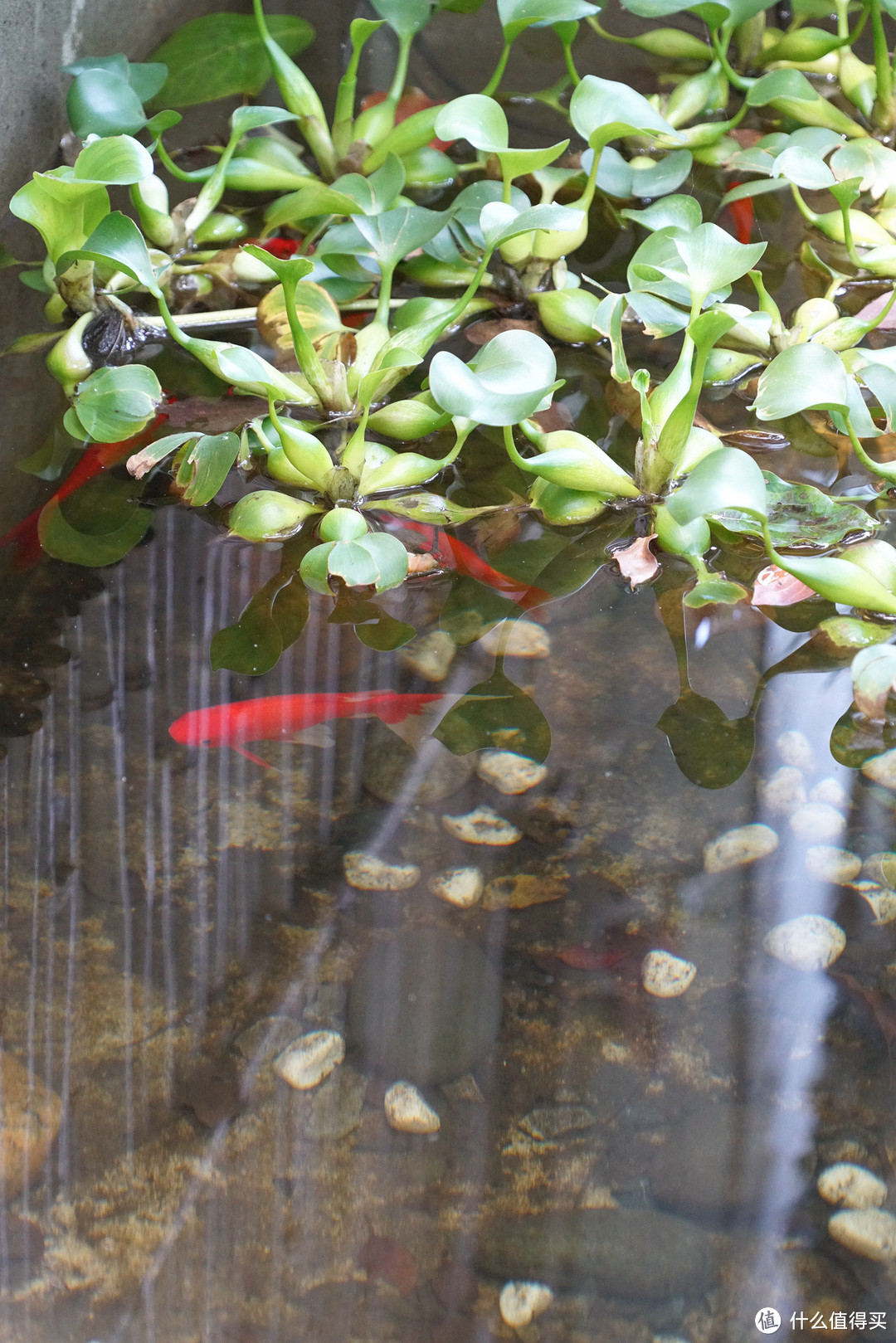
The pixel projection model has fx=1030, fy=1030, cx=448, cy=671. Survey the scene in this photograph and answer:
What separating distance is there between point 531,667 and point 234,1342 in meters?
0.57

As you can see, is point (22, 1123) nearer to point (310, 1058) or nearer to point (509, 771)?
point (310, 1058)

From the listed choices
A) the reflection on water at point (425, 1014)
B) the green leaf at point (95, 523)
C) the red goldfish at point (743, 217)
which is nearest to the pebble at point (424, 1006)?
the reflection on water at point (425, 1014)

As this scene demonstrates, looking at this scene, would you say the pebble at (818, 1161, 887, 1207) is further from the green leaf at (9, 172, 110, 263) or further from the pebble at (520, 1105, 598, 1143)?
the green leaf at (9, 172, 110, 263)

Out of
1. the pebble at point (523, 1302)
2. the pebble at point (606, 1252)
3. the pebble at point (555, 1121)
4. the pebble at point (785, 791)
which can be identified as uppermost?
the pebble at point (785, 791)

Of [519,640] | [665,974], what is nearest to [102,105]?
[519,640]

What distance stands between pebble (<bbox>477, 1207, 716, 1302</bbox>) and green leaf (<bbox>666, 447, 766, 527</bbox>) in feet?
1.60

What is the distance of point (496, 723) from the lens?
35.9 inches

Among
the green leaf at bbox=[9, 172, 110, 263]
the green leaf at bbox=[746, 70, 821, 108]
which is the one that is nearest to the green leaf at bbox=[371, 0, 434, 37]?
the green leaf at bbox=[746, 70, 821, 108]

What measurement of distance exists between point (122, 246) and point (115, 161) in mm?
78

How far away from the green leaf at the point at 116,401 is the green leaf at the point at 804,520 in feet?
2.01

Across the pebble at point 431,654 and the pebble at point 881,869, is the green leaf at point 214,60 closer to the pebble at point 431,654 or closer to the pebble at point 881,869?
the pebble at point 431,654

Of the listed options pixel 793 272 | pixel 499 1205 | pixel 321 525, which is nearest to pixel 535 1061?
pixel 499 1205

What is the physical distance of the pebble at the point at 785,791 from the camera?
0.85 m

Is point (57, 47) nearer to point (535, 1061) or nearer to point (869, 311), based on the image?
point (869, 311)
